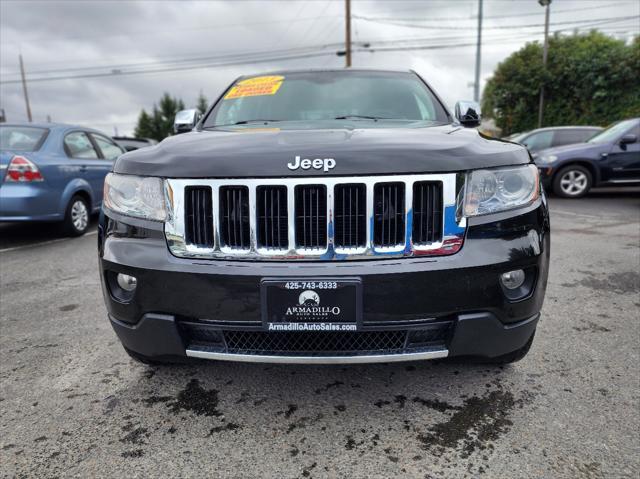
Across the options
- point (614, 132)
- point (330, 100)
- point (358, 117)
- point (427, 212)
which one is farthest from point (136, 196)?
point (614, 132)

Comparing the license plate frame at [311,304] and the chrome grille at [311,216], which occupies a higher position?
the chrome grille at [311,216]

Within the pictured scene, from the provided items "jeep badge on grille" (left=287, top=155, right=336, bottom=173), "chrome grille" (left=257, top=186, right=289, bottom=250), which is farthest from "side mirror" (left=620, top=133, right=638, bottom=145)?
"chrome grille" (left=257, top=186, right=289, bottom=250)

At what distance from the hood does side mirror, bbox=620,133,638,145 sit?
321 inches

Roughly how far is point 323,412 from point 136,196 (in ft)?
3.86

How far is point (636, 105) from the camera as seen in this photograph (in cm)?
1916

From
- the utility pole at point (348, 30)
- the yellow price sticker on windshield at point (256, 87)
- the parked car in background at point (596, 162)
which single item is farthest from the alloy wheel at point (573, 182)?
the utility pole at point (348, 30)

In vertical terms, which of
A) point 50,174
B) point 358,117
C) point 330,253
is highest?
point 358,117

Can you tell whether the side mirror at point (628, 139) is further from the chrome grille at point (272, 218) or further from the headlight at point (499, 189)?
the chrome grille at point (272, 218)

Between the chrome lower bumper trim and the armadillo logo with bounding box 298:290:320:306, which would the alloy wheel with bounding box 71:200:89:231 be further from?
the armadillo logo with bounding box 298:290:320:306

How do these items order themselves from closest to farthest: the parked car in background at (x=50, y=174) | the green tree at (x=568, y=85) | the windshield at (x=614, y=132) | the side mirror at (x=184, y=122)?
the side mirror at (x=184, y=122) < the parked car in background at (x=50, y=174) < the windshield at (x=614, y=132) < the green tree at (x=568, y=85)

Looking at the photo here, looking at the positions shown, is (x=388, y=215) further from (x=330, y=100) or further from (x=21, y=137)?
(x=21, y=137)

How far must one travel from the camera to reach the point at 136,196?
193 centimetres

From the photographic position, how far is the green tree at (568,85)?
19.5 meters

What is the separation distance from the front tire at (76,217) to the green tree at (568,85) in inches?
812
